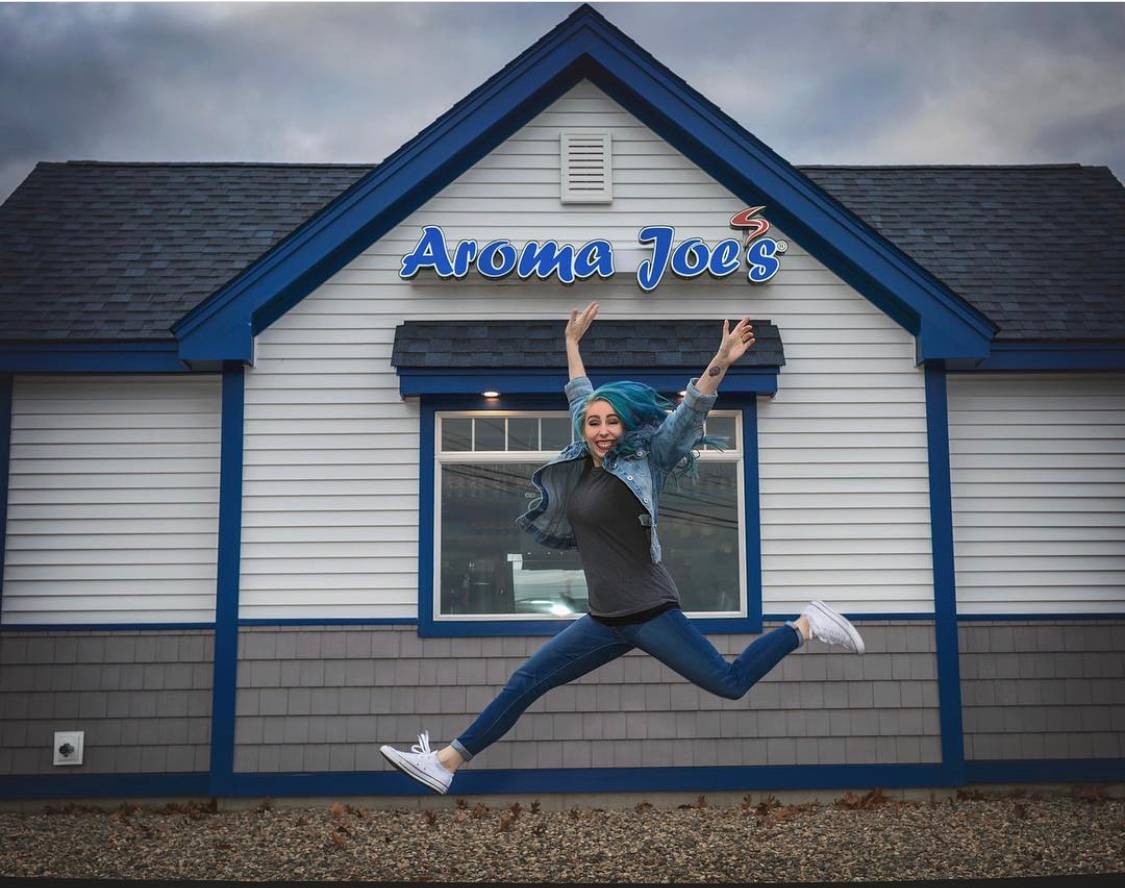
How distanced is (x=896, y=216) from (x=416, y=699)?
6225 mm

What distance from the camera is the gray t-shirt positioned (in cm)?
450

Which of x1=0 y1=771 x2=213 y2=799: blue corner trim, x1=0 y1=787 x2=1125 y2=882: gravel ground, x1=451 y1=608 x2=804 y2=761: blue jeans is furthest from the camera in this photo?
x1=0 y1=771 x2=213 y2=799: blue corner trim

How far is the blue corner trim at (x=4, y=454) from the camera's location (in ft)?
27.3

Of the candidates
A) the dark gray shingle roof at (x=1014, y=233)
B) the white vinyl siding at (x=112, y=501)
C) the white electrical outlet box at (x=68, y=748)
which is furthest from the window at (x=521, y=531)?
the white electrical outlet box at (x=68, y=748)

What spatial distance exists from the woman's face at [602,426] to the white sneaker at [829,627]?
46.2 inches

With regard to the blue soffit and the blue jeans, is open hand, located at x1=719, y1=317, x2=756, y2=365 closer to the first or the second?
the blue jeans

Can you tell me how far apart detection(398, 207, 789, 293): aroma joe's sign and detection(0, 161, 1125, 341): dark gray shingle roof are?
41.8 inches

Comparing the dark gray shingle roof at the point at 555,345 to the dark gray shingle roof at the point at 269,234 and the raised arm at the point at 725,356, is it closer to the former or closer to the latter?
the dark gray shingle roof at the point at 269,234

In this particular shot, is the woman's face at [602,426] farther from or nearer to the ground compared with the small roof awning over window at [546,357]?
nearer to the ground

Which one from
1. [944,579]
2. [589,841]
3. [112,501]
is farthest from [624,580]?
[112,501]

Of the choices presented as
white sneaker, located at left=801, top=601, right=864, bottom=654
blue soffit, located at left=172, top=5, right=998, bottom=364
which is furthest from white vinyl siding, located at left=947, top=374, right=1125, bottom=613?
white sneaker, located at left=801, top=601, right=864, bottom=654

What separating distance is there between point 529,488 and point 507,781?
7.11 feet

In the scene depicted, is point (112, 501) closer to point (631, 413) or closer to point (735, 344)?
point (631, 413)

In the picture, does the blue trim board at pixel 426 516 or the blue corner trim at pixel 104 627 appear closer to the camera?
the blue trim board at pixel 426 516
